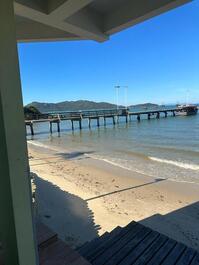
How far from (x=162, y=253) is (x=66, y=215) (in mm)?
3510

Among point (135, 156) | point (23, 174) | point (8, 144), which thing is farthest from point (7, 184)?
point (135, 156)

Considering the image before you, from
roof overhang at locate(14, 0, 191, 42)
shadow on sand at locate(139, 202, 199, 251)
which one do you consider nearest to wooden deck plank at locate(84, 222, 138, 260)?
shadow on sand at locate(139, 202, 199, 251)

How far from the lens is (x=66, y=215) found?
20.4 feet

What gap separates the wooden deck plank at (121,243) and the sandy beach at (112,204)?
4.91 ft

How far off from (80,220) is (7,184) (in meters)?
4.80

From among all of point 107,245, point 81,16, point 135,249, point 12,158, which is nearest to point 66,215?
point 107,245

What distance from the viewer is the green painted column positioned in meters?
1.42

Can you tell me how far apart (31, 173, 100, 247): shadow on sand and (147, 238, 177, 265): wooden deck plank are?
2011 mm

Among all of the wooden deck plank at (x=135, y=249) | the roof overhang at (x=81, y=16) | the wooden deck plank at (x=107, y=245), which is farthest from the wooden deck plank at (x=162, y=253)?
the roof overhang at (x=81, y=16)

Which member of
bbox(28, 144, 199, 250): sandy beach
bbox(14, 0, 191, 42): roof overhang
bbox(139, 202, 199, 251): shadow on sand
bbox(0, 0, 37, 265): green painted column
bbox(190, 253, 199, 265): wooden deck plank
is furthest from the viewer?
bbox(28, 144, 199, 250): sandy beach

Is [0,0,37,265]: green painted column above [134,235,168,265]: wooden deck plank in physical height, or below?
above

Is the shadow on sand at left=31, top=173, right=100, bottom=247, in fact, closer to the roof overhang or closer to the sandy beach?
the sandy beach

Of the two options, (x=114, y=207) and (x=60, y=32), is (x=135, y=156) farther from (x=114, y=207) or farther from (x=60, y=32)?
(x=60, y=32)

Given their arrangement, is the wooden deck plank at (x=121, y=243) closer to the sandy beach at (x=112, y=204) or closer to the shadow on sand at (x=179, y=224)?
the sandy beach at (x=112, y=204)
